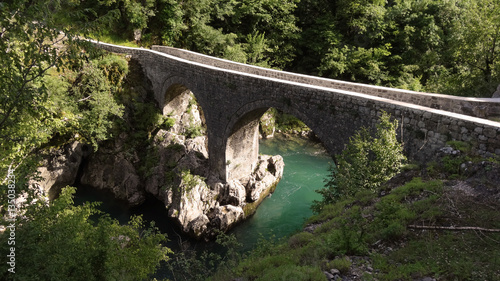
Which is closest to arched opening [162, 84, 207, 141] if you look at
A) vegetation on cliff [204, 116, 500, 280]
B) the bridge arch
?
the bridge arch

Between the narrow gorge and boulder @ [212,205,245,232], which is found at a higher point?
the narrow gorge

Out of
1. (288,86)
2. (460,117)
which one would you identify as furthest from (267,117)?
(460,117)

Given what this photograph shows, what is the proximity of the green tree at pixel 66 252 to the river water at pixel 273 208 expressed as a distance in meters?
5.69

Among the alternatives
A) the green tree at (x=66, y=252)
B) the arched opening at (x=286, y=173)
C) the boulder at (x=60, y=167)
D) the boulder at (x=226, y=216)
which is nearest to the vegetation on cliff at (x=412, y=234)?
the green tree at (x=66, y=252)

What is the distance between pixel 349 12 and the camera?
23.3 m

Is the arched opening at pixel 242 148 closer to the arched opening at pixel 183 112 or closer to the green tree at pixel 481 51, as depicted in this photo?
the arched opening at pixel 183 112

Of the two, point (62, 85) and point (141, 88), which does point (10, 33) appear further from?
point (141, 88)

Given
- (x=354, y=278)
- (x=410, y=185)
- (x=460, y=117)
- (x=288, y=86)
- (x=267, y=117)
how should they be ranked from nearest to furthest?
(x=354, y=278)
(x=410, y=185)
(x=460, y=117)
(x=288, y=86)
(x=267, y=117)

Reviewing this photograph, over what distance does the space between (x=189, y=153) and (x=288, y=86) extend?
748 centimetres

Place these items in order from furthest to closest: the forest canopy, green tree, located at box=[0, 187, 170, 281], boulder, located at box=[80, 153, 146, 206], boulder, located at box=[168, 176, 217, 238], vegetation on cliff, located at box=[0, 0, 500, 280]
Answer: the forest canopy → boulder, located at box=[80, 153, 146, 206] → boulder, located at box=[168, 176, 217, 238] → green tree, located at box=[0, 187, 170, 281] → vegetation on cliff, located at box=[0, 0, 500, 280]

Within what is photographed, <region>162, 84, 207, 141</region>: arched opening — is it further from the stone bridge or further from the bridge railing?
the bridge railing

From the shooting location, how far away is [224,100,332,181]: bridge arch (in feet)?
40.3

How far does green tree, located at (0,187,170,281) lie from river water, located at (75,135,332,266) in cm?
569

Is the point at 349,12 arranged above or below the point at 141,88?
above
